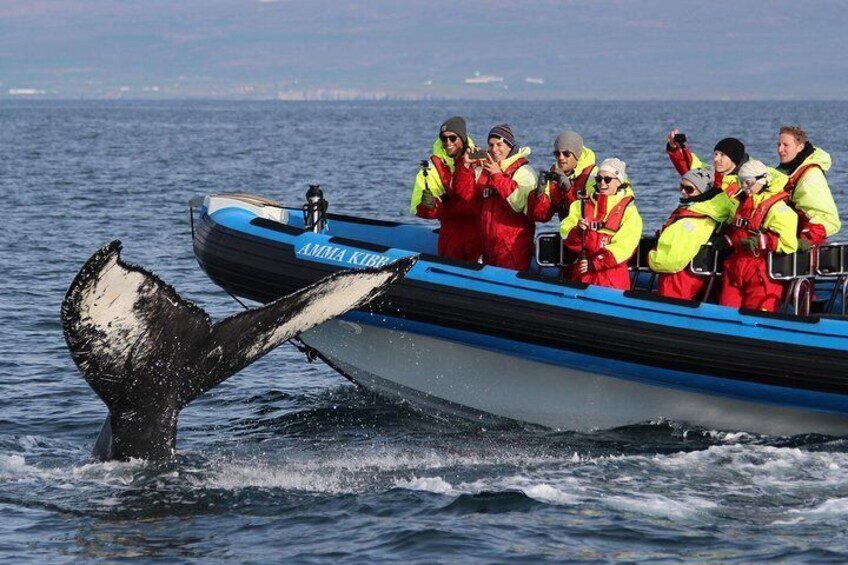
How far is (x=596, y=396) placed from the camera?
1084cm

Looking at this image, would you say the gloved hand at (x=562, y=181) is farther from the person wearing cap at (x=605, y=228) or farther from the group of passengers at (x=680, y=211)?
the person wearing cap at (x=605, y=228)

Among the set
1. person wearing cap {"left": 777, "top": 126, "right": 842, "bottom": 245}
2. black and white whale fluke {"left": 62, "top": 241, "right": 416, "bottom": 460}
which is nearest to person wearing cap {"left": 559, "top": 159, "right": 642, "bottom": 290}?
person wearing cap {"left": 777, "top": 126, "right": 842, "bottom": 245}

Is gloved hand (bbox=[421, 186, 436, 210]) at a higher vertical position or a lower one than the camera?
lower

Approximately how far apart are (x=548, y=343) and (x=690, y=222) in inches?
48.3

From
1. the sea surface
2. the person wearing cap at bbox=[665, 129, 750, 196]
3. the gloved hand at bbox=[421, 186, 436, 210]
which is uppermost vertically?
the person wearing cap at bbox=[665, 129, 750, 196]

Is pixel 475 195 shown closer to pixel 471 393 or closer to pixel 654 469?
pixel 471 393

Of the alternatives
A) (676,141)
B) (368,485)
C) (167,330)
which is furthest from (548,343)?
(167,330)

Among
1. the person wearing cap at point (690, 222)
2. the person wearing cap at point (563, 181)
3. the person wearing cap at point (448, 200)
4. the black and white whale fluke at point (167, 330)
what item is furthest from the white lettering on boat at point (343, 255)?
the black and white whale fluke at point (167, 330)

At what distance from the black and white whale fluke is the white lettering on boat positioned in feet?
7.03

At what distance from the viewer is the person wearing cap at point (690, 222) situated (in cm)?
997

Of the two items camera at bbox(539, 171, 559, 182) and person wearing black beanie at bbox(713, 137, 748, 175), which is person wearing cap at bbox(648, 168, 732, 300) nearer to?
person wearing black beanie at bbox(713, 137, 748, 175)

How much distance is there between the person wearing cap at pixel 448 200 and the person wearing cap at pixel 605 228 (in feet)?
3.58

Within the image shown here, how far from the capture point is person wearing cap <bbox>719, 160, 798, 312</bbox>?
32.3 feet

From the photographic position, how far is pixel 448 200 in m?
11.3
